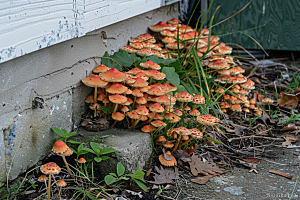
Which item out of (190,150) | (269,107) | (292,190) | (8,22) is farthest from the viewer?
(269,107)

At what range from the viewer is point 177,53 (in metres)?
3.89

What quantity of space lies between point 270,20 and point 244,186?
13.5 feet

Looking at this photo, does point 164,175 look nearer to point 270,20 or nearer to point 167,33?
point 167,33

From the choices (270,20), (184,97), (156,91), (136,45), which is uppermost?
(270,20)

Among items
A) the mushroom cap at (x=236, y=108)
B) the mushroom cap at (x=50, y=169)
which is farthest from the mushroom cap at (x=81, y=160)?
the mushroom cap at (x=236, y=108)

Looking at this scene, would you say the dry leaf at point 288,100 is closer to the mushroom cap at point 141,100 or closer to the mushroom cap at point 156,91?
the mushroom cap at point 156,91

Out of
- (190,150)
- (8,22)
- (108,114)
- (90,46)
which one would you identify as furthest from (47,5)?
(190,150)

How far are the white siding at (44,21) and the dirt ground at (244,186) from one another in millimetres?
1496

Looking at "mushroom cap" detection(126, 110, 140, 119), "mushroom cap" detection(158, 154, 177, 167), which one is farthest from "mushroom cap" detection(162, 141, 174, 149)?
"mushroom cap" detection(126, 110, 140, 119)

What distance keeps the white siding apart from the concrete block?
1.70 ft

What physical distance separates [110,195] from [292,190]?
145cm

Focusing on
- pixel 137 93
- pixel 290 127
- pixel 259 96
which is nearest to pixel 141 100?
pixel 137 93

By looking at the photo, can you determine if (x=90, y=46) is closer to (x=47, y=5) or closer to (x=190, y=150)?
(x=47, y=5)

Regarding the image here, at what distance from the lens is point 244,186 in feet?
7.79
